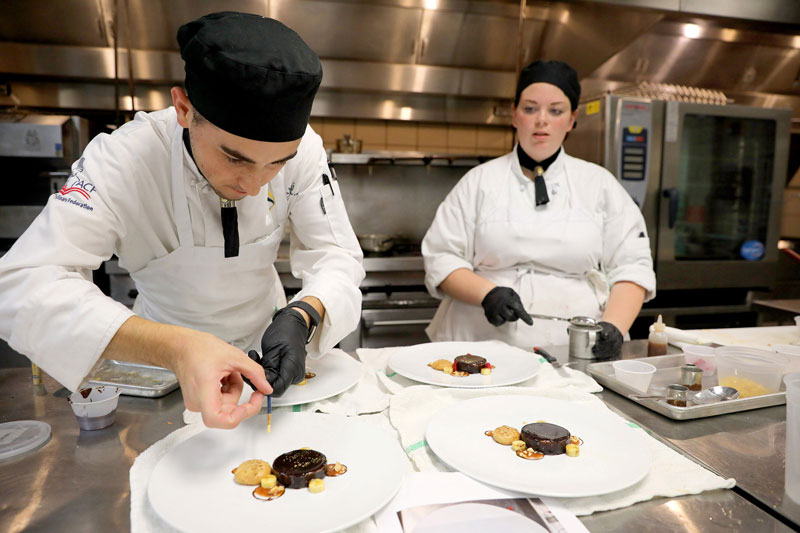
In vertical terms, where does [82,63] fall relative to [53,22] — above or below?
below

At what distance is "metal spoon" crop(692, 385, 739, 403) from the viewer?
1.21 m

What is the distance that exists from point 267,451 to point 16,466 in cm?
46

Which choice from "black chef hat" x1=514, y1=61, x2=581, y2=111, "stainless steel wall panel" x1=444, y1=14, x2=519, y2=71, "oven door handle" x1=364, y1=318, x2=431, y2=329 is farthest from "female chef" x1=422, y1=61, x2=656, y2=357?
"stainless steel wall panel" x1=444, y1=14, x2=519, y2=71

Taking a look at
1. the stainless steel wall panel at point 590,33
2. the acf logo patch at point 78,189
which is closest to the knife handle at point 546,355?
the acf logo patch at point 78,189

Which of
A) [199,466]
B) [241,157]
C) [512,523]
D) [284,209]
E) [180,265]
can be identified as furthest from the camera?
[284,209]

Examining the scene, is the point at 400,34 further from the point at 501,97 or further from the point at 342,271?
the point at 342,271

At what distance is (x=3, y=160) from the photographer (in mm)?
3164

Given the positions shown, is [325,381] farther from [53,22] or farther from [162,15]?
[53,22]

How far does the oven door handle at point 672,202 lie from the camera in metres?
3.30

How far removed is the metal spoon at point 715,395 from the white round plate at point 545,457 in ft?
0.89

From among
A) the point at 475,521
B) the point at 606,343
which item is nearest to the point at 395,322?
the point at 606,343

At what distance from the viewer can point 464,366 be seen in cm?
139

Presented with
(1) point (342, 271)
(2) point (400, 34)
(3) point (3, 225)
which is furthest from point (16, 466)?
(2) point (400, 34)

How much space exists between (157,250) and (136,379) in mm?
338
